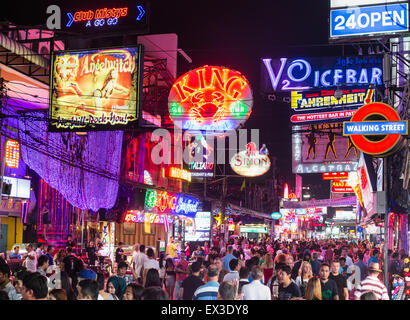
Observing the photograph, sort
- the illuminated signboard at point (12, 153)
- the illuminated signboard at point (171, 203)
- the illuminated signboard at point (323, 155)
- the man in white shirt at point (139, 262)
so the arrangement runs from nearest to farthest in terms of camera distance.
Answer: the man in white shirt at point (139, 262)
the illuminated signboard at point (12, 153)
the illuminated signboard at point (323, 155)
the illuminated signboard at point (171, 203)

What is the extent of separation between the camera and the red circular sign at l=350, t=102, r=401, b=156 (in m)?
11.8

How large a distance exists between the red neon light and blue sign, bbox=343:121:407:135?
1049 centimetres

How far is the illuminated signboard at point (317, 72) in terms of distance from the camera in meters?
21.3

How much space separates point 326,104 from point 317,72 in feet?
4.34

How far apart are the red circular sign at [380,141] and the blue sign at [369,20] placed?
113 inches

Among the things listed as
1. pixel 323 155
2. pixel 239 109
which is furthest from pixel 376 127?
pixel 323 155

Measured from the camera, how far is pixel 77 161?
2400 centimetres

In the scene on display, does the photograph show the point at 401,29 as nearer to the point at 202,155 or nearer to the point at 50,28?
the point at 50,28

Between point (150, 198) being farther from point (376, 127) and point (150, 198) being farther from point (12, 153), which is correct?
point (376, 127)

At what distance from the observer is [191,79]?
17438 millimetres

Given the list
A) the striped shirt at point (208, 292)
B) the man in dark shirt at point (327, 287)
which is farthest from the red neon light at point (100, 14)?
the striped shirt at point (208, 292)

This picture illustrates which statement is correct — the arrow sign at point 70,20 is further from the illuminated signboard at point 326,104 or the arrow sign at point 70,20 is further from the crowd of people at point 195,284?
the crowd of people at point 195,284

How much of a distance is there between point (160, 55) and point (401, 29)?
27.7 m

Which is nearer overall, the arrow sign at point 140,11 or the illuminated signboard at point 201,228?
the arrow sign at point 140,11
